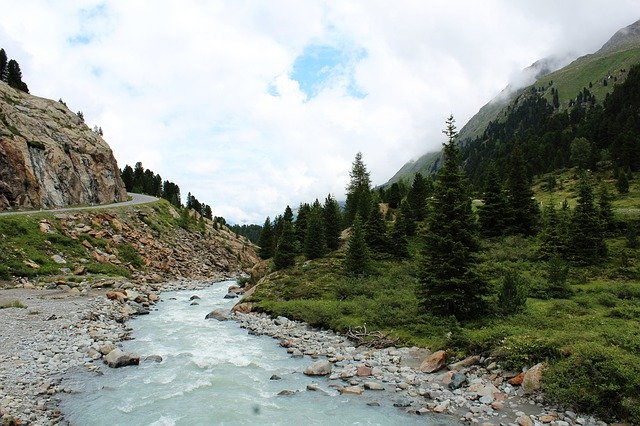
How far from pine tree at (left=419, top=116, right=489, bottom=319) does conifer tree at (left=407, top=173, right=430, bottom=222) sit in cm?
3553

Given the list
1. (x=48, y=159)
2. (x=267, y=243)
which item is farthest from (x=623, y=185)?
(x=48, y=159)

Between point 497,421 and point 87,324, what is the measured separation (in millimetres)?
26183

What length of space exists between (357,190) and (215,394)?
66.3 meters

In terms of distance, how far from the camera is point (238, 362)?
70.8 feet

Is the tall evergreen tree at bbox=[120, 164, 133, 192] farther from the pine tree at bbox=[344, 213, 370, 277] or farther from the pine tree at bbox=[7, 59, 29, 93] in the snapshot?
the pine tree at bbox=[344, 213, 370, 277]

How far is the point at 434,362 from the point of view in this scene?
62.6ft

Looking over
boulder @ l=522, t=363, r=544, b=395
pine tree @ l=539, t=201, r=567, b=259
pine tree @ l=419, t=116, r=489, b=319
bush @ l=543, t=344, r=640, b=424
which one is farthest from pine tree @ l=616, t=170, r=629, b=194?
boulder @ l=522, t=363, r=544, b=395

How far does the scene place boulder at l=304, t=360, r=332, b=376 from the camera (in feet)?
63.9

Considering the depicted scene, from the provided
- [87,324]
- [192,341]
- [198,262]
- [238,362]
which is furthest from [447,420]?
[198,262]

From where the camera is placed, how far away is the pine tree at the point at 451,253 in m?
25.0

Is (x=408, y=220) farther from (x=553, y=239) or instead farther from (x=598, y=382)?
(x=598, y=382)

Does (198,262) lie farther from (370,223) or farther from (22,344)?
(22,344)

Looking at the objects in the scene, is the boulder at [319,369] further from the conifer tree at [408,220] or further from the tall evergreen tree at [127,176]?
the tall evergreen tree at [127,176]

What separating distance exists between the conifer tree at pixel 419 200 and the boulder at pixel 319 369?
45718 mm
